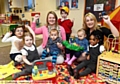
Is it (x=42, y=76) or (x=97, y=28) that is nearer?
(x=42, y=76)

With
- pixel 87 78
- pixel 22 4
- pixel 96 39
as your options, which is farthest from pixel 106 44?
pixel 22 4

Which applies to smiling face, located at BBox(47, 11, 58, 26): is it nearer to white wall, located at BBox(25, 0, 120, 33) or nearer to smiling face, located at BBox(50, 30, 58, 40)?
smiling face, located at BBox(50, 30, 58, 40)

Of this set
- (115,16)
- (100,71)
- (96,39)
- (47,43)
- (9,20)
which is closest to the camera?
(100,71)

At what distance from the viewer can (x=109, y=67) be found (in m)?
1.00

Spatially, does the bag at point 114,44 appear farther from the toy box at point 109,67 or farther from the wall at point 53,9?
the wall at point 53,9

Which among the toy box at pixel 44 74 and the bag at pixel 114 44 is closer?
the toy box at pixel 44 74

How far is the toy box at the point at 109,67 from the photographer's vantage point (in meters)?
0.96

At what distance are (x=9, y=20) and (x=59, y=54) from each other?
2299 millimetres

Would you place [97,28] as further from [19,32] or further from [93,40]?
[19,32]

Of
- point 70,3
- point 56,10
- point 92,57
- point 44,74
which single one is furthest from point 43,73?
point 56,10

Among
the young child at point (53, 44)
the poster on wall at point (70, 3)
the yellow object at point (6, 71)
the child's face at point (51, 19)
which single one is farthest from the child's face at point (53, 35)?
the poster on wall at point (70, 3)

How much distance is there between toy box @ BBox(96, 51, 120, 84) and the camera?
3.16 ft

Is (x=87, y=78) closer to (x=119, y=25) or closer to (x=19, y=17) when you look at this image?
(x=119, y=25)

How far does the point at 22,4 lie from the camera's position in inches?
137
